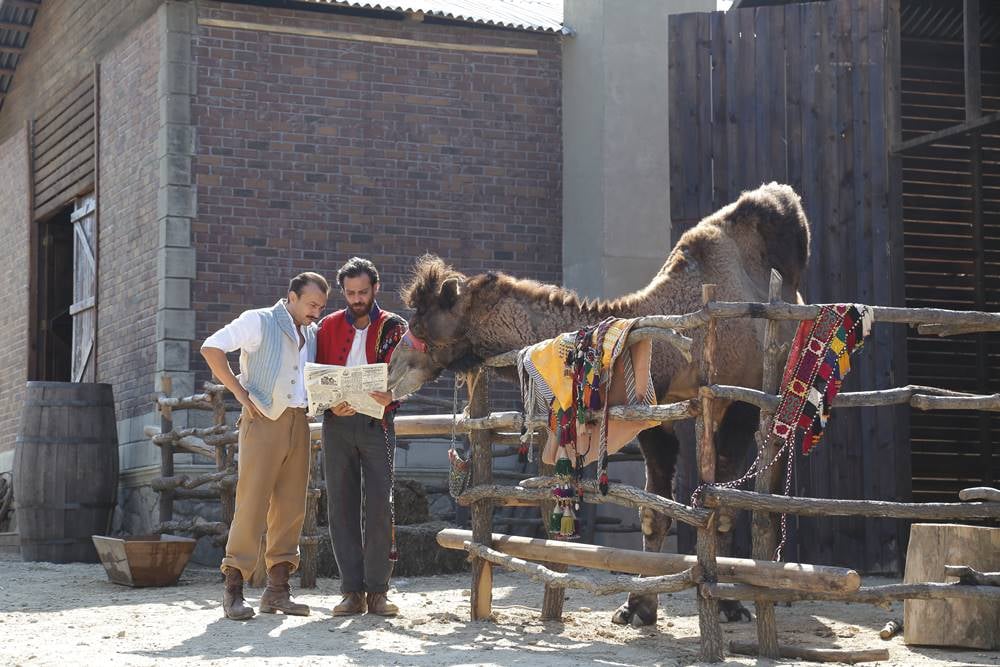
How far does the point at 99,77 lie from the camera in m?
14.6

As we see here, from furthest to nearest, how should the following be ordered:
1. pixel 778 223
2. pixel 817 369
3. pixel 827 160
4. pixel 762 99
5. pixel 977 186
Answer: pixel 977 186 → pixel 762 99 → pixel 827 160 → pixel 778 223 → pixel 817 369

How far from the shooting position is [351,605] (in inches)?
288

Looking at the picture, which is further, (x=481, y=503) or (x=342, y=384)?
(x=481, y=503)

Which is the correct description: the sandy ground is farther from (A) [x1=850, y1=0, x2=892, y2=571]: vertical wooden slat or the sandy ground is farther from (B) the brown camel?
(A) [x1=850, y1=0, x2=892, y2=571]: vertical wooden slat

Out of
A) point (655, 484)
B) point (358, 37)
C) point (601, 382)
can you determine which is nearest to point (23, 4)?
point (358, 37)

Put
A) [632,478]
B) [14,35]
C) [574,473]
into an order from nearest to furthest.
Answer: [574,473] → [632,478] → [14,35]

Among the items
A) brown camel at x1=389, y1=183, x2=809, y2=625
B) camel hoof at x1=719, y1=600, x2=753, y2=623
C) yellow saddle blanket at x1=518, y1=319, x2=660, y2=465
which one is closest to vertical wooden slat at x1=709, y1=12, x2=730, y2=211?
brown camel at x1=389, y1=183, x2=809, y2=625

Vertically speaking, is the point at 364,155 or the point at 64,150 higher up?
the point at 64,150

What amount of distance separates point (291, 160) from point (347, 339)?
572 cm

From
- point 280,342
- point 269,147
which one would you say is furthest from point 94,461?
point 280,342

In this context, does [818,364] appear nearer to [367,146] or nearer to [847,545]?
[847,545]

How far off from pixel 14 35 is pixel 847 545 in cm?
1256

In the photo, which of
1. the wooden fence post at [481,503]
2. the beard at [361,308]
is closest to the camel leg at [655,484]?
the wooden fence post at [481,503]

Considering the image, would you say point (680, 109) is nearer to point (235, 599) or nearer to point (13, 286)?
point (235, 599)
